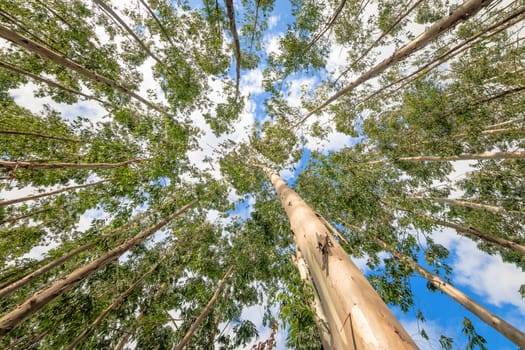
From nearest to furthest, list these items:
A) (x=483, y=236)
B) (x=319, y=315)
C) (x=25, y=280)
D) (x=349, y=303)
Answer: (x=349, y=303) → (x=319, y=315) → (x=25, y=280) → (x=483, y=236)

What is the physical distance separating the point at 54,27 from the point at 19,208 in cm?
543

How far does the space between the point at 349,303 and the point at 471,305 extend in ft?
18.9

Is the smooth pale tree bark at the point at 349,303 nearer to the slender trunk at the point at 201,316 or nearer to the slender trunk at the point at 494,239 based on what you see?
the slender trunk at the point at 201,316

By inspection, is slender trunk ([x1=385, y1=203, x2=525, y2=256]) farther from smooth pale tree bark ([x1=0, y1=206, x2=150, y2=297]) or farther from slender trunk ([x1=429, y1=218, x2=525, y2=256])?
smooth pale tree bark ([x1=0, y1=206, x2=150, y2=297])

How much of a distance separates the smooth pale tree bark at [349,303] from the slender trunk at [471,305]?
459 centimetres

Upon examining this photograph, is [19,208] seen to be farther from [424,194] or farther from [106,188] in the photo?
[424,194]

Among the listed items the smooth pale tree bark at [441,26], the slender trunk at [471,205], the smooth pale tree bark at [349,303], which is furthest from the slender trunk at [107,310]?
the slender trunk at [471,205]

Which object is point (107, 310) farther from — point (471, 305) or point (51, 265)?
point (471, 305)

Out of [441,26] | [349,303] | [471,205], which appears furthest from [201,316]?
[471,205]

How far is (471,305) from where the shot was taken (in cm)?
410

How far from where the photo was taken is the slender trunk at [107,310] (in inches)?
147

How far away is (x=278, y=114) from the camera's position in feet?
24.4

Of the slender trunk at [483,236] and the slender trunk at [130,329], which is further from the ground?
the slender trunk at [130,329]

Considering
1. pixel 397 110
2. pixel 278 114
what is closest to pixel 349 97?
pixel 397 110
